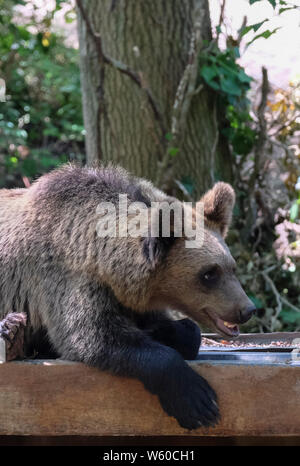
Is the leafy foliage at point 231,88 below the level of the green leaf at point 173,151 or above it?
above

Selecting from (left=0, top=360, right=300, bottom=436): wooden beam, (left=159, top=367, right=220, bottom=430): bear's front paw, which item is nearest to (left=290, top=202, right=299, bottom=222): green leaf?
(left=0, top=360, right=300, bottom=436): wooden beam

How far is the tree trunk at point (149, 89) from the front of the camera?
19.7 feet

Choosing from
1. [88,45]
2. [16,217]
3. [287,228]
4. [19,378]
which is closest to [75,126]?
[88,45]

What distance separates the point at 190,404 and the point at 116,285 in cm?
66

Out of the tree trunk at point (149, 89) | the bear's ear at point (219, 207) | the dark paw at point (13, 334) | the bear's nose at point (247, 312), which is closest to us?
the dark paw at point (13, 334)

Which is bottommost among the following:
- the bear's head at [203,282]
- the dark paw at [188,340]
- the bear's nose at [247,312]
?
the dark paw at [188,340]

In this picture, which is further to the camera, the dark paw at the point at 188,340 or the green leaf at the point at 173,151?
the green leaf at the point at 173,151

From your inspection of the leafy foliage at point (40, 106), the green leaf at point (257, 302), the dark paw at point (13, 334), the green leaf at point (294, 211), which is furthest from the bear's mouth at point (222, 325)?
the leafy foliage at point (40, 106)

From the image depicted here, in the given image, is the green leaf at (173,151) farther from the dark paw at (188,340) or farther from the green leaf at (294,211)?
the dark paw at (188,340)

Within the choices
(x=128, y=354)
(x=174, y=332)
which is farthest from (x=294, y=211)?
(x=128, y=354)

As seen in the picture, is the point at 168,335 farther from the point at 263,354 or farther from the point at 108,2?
the point at 108,2

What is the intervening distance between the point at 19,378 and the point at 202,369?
33.4 inches

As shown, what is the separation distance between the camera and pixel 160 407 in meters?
2.85

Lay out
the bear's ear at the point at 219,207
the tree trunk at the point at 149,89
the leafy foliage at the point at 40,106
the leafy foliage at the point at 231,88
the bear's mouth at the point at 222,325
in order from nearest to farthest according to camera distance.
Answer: the bear's mouth at the point at 222,325, the bear's ear at the point at 219,207, the tree trunk at the point at 149,89, the leafy foliage at the point at 231,88, the leafy foliage at the point at 40,106
